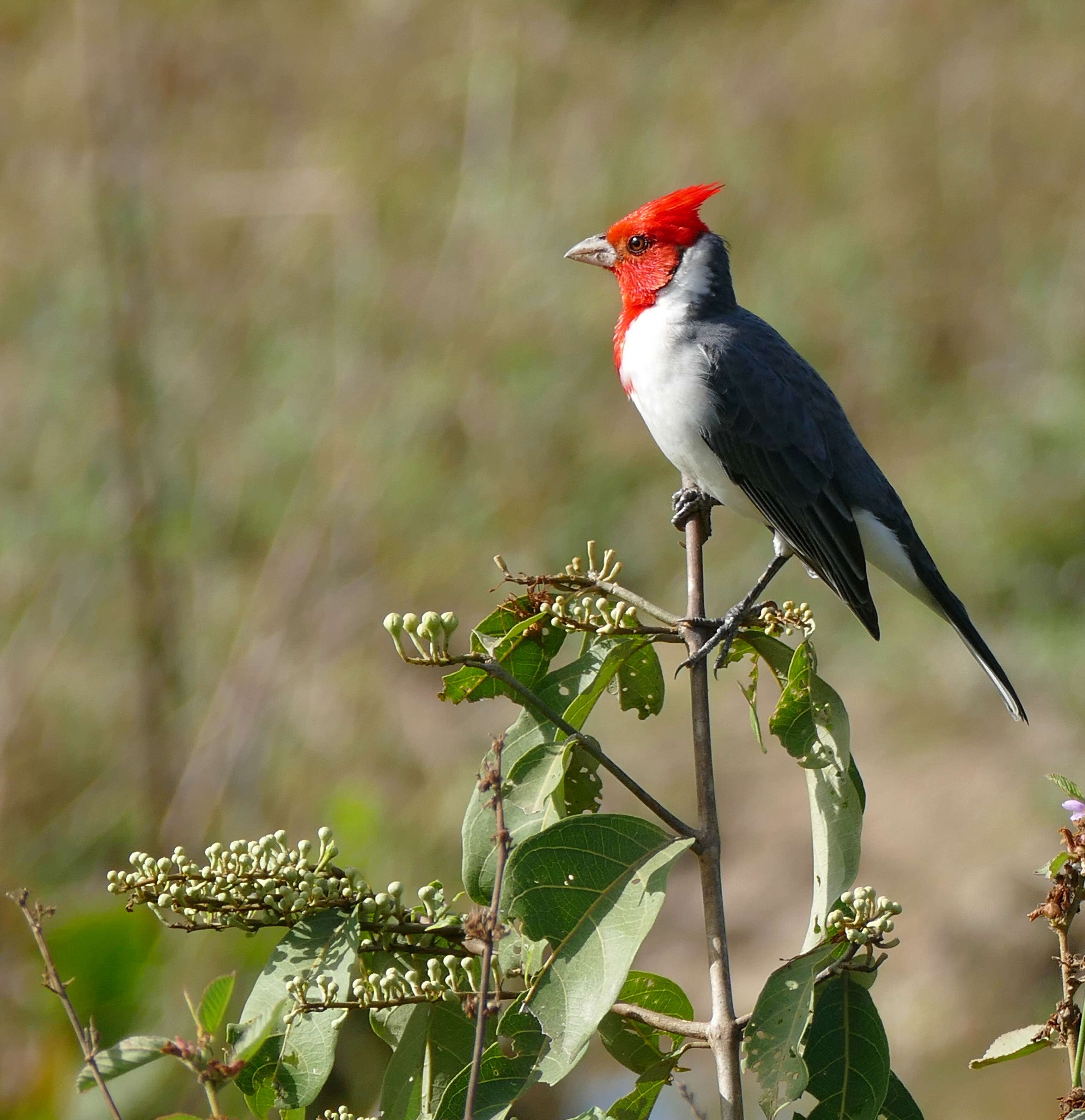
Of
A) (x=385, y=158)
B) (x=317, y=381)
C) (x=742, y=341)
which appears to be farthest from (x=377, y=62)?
(x=742, y=341)

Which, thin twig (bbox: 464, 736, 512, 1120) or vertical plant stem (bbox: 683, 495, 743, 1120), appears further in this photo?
vertical plant stem (bbox: 683, 495, 743, 1120)

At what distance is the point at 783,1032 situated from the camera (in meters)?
1.55

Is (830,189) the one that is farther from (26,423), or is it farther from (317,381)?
(26,423)

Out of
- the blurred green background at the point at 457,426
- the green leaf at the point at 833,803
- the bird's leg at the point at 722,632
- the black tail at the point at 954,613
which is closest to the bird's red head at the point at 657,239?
the black tail at the point at 954,613

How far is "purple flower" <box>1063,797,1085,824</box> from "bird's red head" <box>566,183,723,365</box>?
2.37m

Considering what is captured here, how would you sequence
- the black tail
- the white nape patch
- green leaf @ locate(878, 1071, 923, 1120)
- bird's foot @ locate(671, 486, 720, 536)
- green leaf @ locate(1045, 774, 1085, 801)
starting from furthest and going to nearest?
the white nape patch → the black tail → bird's foot @ locate(671, 486, 720, 536) → green leaf @ locate(878, 1071, 923, 1120) → green leaf @ locate(1045, 774, 1085, 801)

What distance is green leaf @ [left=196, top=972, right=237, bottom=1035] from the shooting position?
4.53 feet

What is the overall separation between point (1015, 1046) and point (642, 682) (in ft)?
2.44

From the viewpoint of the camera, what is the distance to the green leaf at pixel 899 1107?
1.71 metres

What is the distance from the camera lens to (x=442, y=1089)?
1688mm

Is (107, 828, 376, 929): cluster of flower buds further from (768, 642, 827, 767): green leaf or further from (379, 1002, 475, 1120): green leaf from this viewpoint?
(768, 642, 827, 767): green leaf

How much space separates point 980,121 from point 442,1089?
880 centimetres

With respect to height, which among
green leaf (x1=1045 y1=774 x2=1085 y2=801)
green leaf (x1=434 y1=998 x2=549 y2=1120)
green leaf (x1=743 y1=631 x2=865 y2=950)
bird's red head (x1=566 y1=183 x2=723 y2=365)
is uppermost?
bird's red head (x1=566 y1=183 x2=723 y2=365)

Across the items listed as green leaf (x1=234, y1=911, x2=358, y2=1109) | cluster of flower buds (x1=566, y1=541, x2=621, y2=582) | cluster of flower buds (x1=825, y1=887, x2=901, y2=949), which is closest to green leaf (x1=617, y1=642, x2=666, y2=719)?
cluster of flower buds (x1=566, y1=541, x2=621, y2=582)
